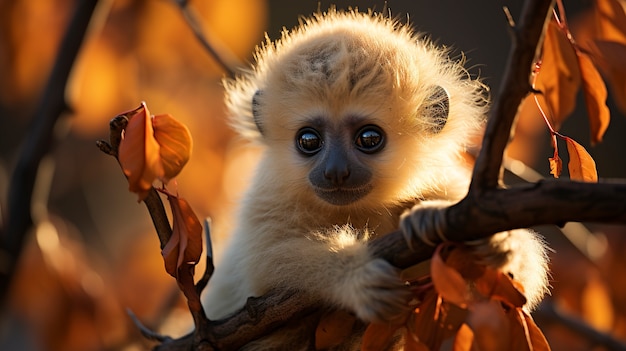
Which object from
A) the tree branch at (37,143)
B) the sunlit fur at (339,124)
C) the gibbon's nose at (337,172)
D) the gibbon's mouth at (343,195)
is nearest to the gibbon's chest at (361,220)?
the sunlit fur at (339,124)

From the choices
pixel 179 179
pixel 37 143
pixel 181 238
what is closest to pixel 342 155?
pixel 181 238

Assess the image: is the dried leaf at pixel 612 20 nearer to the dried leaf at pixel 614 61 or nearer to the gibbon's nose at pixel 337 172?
the dried leaf at pixel 614 61

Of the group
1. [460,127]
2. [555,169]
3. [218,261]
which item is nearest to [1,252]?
[218,261]

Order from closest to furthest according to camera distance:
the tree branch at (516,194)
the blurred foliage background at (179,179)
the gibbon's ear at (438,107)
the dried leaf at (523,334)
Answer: the tree branch at (516,194)
the dried leaf at (523,334)
the gibbon's ear at (438,107)
the blurred foliage background at (179,179)

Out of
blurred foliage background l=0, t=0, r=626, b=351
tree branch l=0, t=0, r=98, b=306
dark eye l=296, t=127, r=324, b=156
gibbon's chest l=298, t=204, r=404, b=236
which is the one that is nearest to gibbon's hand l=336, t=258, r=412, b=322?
gibbon's chest l=298, t=204, r=404, b=236

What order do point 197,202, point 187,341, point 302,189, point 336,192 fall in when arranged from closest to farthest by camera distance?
point 187,341
point 336,192
point 302,189
point 197,202

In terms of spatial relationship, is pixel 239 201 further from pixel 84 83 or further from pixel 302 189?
pixel 84 83
